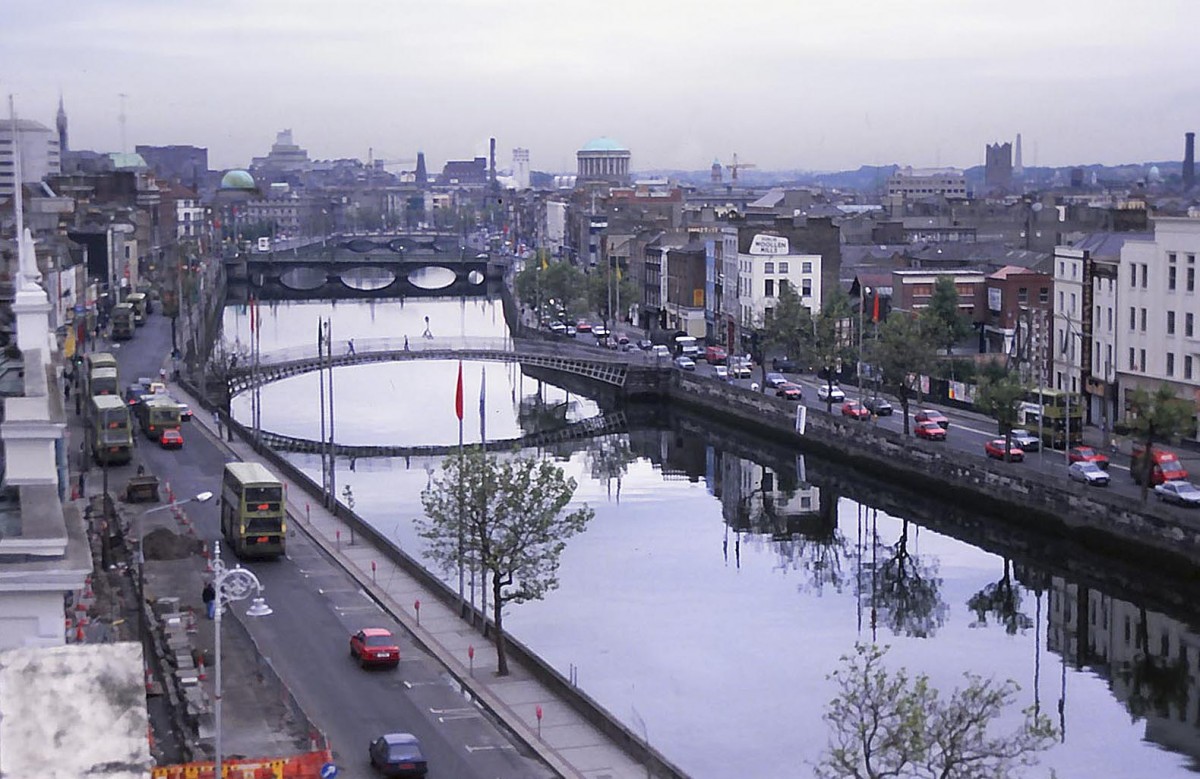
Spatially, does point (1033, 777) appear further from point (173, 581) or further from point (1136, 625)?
point (173, 581)

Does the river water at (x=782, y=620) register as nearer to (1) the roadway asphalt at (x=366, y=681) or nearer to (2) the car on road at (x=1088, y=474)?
(1) the roadway asphalt at (x=366, y=681)

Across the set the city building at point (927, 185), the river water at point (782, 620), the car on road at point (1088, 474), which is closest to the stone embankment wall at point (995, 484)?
the car on road at point (1088, 474)

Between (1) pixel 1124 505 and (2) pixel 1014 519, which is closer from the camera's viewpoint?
(1) pixel 1124 505

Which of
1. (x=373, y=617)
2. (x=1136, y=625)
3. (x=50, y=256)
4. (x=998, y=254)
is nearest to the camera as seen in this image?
(x=373, y=617)

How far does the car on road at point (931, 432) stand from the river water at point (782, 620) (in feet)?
8.36

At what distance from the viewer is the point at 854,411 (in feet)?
140

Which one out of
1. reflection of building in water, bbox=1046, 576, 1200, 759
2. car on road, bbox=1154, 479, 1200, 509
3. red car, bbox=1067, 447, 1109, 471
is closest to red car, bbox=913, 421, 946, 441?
red car, bbox=1067, 447, 1109, 471

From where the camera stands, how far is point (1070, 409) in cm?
3531

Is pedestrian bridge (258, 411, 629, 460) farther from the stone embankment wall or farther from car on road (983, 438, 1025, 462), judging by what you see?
car on road (983, 438, 1025, 462)

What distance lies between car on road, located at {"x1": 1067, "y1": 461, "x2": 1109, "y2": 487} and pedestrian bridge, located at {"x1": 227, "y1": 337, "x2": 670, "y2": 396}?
23420 millimetres

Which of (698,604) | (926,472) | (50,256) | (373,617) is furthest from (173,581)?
(50,256)

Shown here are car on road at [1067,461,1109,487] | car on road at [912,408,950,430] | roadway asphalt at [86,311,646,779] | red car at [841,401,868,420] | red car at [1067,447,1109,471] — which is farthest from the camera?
red car at [841,401,868,420]

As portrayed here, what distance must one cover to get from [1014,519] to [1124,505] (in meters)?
4.01

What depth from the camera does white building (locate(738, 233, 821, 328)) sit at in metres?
60.1
